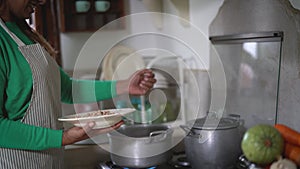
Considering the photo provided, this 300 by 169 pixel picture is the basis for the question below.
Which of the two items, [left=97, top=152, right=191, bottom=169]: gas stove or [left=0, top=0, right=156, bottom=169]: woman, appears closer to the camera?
[left=0, top=0, right=156, bottom=169]: woman

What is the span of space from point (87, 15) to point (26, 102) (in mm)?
1597

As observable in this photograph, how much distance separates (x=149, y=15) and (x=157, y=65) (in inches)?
17.8

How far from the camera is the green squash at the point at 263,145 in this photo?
699mm

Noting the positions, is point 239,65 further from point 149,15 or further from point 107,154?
point 149,15

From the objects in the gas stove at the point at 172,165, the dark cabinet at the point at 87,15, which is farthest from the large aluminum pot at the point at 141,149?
the dark cabinet at the point at 87,15

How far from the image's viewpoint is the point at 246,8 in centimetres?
116

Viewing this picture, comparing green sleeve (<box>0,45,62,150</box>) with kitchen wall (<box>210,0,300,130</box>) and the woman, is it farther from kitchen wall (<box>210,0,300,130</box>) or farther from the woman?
kitchen wall (<box>210,0,300,130</box>)

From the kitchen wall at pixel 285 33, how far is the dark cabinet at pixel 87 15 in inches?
53.6

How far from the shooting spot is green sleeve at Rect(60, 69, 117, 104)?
113 cm

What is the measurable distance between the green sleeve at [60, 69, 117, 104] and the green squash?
1.83ft

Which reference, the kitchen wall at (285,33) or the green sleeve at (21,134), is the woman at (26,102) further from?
the kitchen wall at (285,33)

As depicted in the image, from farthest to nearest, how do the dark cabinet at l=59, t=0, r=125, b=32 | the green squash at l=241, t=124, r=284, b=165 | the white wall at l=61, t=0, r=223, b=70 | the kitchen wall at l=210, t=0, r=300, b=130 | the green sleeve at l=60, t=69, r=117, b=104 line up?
the dark cabinet at l=59, t=0, r=125, b=32 < the white wall at l=61, t=0, r=223, b=70 < the green sleeve at l=60, t=69, r=117, b=104 < the kitchen wall at l=210, t=0, r=300, b=130 < the green squash at l=241, t=124, r=284, b=165

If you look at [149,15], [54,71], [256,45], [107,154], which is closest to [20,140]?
[54,71]

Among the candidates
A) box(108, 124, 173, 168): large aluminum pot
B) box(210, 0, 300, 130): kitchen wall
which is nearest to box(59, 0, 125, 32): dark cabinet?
box(210, 0, 300, 130): kitchen wall
